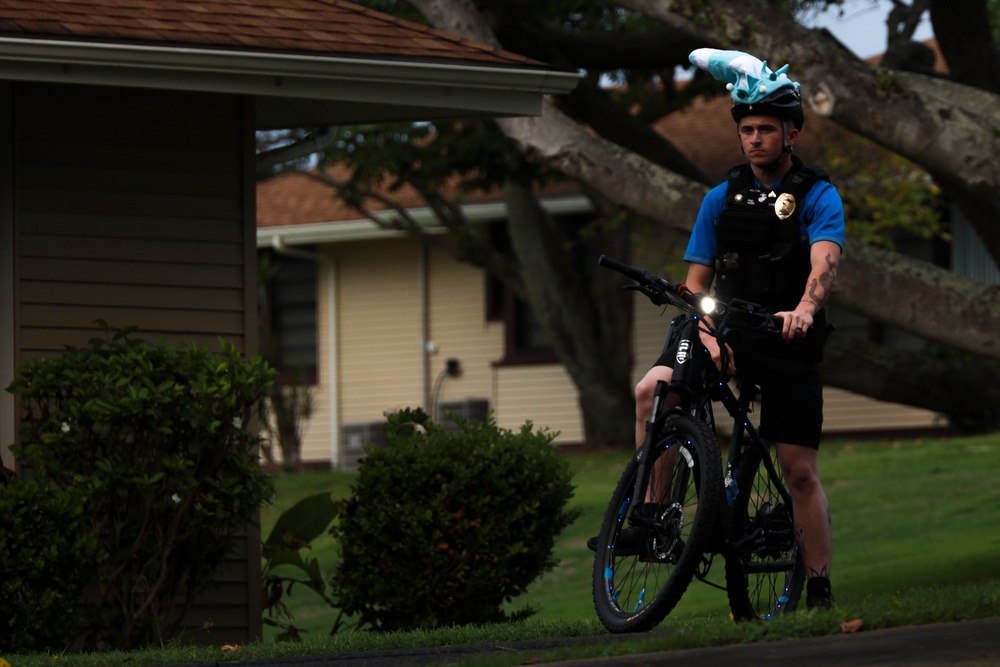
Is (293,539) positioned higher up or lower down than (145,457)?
lower down

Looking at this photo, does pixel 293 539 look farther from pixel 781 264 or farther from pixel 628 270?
pixel 781 264

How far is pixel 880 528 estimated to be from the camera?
14852 millimetres

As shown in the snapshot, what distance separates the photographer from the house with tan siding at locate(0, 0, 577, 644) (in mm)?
8797

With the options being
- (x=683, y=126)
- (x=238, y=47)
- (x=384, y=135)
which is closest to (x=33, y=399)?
(x=238, y=47)

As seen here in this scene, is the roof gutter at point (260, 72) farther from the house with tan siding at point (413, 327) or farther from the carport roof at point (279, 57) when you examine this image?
the house with tan siding at point (413, 327)

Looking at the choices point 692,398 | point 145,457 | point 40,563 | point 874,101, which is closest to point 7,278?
point 145,457

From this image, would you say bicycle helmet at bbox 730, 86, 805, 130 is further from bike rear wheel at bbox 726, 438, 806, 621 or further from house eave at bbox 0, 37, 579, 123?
house eave at bbox 0, 37, 579, 123

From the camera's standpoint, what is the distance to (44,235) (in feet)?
29.8

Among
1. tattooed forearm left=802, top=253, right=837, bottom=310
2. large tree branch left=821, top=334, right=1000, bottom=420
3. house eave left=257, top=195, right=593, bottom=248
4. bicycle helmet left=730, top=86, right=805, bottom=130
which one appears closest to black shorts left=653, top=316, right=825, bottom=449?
tattooed forearm left=802, top=253, right=837, bottom=310

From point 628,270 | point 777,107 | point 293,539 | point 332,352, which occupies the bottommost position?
point 293,539

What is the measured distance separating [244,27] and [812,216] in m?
4.31

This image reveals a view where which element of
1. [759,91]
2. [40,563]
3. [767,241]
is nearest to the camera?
[759,91]

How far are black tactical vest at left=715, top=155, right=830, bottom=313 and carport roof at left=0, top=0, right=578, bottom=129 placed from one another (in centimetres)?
350

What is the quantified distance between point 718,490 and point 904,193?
13762 mm
